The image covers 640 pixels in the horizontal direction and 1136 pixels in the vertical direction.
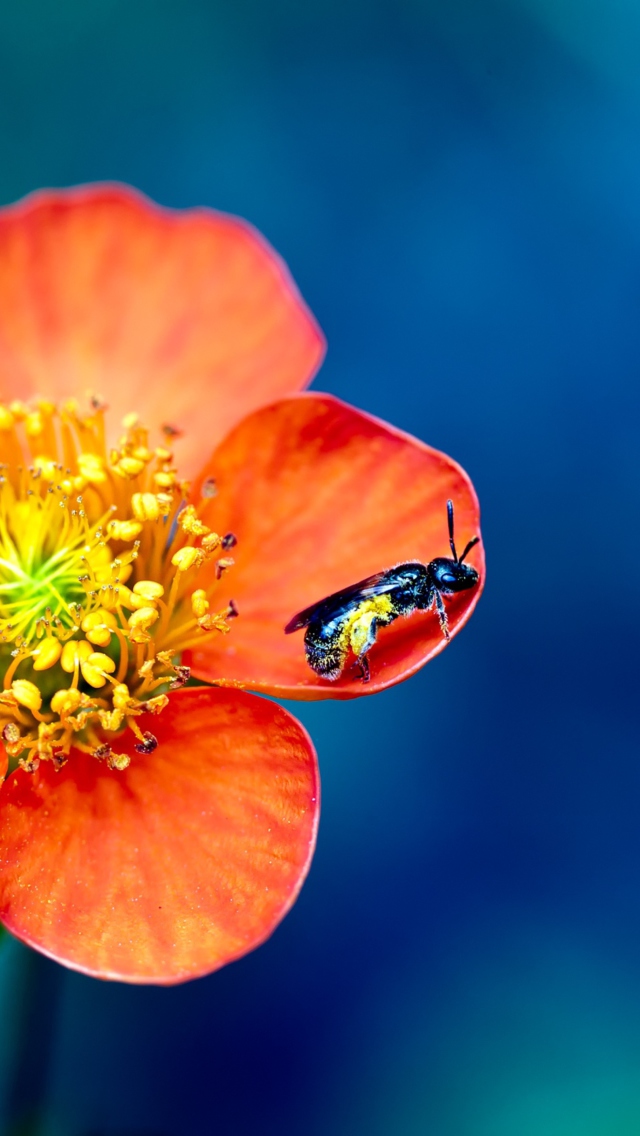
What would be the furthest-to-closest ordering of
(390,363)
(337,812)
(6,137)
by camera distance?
1. (6,137)
2. (390,363)
3. (337,812)

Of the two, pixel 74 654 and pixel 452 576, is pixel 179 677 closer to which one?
pixel 74 654

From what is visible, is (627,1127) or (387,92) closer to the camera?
(627,1127)

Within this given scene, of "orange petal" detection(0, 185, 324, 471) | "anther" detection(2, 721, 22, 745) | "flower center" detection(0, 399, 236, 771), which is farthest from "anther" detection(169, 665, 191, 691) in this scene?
"orange petal" detection(0, 185, 324, 471)

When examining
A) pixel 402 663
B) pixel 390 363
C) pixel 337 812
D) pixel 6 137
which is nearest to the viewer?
pixel 402 663

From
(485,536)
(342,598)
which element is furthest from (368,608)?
(485,536)

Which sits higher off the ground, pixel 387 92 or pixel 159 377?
pixel 387 92

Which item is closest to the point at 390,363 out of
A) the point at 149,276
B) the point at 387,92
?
the point at 387,92

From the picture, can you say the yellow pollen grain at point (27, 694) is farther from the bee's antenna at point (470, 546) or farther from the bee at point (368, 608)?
the bee's antenna at point (470, 546)

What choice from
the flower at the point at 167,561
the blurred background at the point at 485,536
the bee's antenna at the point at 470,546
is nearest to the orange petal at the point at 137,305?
the flower at the point at 167,561

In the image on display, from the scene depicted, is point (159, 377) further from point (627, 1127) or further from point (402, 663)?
point (627, 1127)
